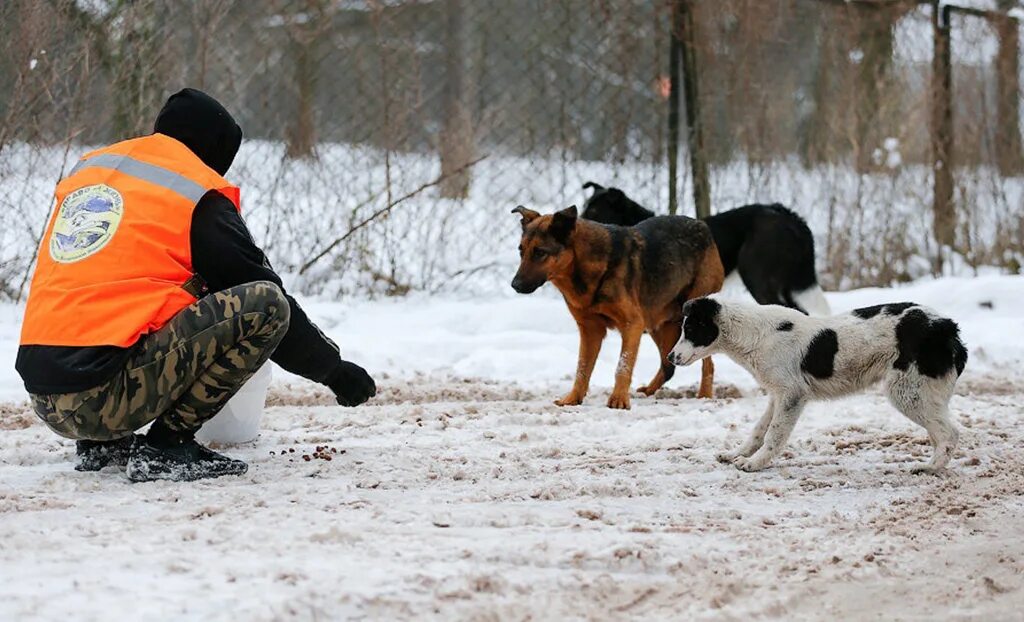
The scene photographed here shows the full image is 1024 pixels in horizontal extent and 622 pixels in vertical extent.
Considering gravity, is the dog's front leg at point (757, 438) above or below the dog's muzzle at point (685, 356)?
below

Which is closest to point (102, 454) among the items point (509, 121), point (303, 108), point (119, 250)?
point (119, 250)

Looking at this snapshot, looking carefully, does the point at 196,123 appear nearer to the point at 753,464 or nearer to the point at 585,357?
the point at 753,464

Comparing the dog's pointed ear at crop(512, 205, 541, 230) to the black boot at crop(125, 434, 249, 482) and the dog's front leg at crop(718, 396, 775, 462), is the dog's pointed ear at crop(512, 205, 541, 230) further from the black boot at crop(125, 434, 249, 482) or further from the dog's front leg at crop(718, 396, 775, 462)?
the black boot at crop(125, 434, 249, 482)

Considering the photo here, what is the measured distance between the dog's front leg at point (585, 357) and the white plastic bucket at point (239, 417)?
78.9 inches

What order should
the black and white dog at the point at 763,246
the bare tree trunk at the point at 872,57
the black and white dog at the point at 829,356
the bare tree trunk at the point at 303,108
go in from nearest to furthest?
the black and white dog at the point at 829,356 → the black and white dog at the point at 763,246 → the bare tree trunk at the point at 303,108 → the bare tree trunk at the point at 872,57

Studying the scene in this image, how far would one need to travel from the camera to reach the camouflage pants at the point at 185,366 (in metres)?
4.15

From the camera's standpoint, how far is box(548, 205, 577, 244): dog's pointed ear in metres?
6.62

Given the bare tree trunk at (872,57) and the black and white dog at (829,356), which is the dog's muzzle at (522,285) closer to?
the black and white dog at (829,356)

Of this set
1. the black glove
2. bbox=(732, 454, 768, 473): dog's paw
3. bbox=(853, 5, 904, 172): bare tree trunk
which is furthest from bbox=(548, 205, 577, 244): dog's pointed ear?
bbox=(853, 5, 904, 172): bare tree trunk

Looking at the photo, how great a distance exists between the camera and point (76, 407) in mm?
4129

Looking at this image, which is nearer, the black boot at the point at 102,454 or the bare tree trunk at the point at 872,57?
the black boot at the point at 102,454

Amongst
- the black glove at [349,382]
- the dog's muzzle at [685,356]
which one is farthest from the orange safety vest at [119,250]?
the dog's muzzle at [685,356]

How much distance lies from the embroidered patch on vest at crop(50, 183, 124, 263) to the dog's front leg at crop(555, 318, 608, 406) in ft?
10.3

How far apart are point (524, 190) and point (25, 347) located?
6536mm
